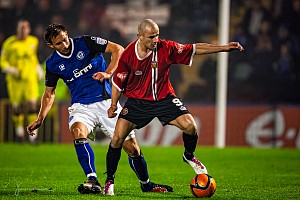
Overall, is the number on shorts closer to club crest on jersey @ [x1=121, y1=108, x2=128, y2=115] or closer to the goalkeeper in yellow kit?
club crest on jersey @ [x1=121, y1=108, x2=128, y2=115]

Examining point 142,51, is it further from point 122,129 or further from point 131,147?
point 131,147

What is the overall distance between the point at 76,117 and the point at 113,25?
10427 millimetres

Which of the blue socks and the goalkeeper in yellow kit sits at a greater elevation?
the goalkeeper in yellow kit

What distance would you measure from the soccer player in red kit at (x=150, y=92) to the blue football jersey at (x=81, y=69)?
2.48 feet

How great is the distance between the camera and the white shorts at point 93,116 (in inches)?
359

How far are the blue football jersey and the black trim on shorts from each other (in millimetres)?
798

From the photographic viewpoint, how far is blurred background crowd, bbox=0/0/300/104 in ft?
61.1

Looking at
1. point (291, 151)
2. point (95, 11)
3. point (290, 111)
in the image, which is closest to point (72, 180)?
point (291, 151)

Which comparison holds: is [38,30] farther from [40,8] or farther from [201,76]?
[201,76]

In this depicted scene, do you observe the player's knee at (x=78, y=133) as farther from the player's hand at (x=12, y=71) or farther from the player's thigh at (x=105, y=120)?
the player's hand at (x=12, y=71)

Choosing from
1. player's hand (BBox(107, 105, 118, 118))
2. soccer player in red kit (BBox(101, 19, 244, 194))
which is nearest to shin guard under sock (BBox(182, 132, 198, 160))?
soccer player in red kit (BBox(101, 19, 244, 194))

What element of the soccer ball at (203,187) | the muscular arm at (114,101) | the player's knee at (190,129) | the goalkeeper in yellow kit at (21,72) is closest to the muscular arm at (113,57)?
the muscular arm at (114,101)

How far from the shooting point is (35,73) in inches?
703

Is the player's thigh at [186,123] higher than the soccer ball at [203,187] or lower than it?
higher
